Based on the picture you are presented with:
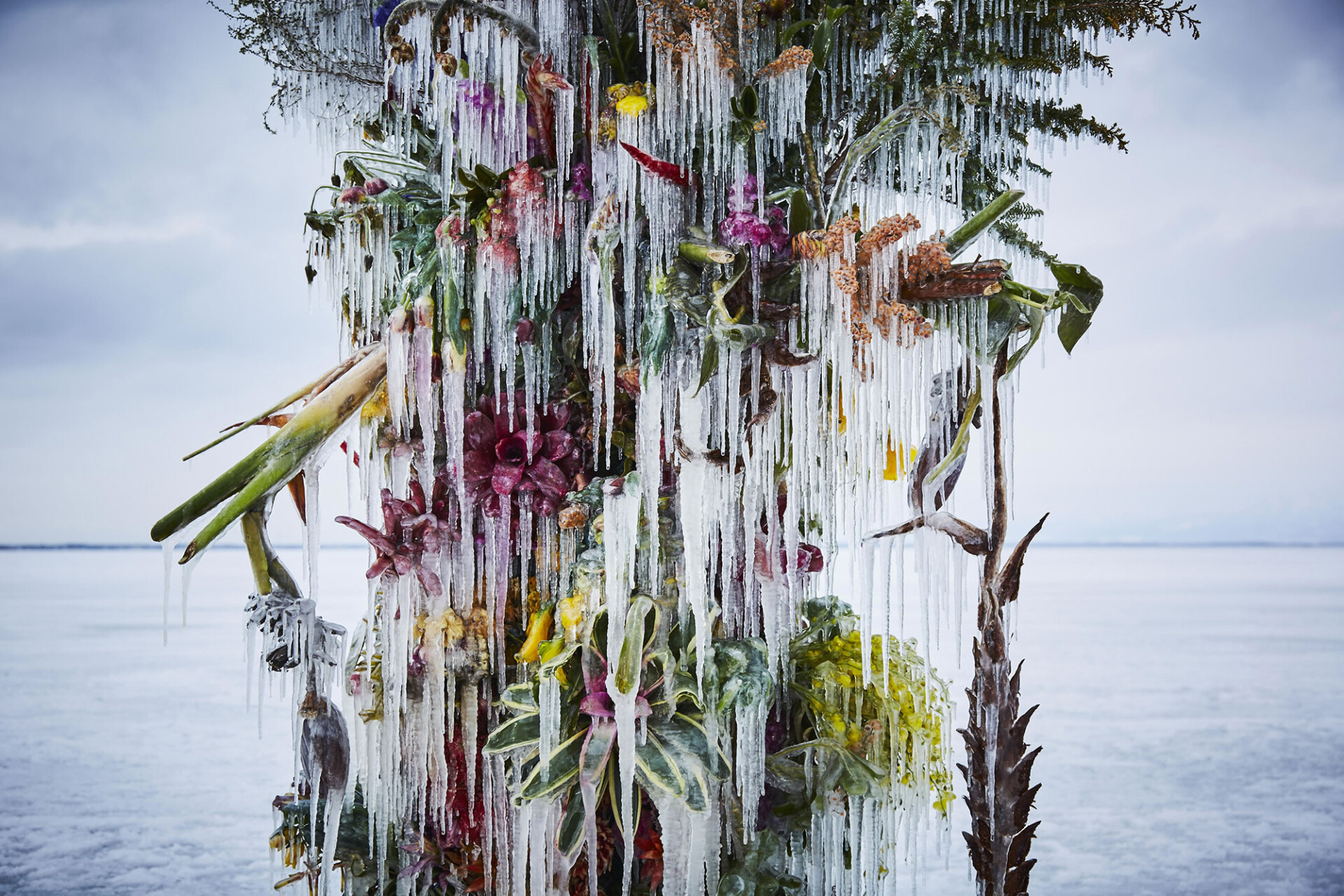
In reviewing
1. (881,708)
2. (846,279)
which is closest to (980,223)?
(846,279)

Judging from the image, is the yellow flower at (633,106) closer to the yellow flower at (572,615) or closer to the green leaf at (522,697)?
the yellow flower at (572,615)

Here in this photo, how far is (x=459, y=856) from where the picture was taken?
107cm

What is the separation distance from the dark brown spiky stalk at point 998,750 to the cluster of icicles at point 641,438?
5cm

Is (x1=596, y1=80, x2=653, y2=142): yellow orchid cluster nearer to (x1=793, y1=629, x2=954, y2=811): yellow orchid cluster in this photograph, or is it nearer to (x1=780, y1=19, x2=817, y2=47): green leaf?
(x1=780, y1=19, x2=817, y2=47): green leaf

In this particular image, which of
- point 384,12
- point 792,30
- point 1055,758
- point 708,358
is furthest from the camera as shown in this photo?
point 1055,758

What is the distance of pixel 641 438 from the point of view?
89 cm

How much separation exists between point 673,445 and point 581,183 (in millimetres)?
316

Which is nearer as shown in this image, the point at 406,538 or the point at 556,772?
the point at 556,772

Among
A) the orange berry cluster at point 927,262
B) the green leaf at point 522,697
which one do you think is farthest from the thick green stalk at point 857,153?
the green leaf at point 522,697

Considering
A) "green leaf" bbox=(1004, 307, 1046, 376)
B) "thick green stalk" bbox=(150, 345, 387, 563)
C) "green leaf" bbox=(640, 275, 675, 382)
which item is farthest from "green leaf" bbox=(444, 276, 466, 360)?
"green leaf" bbox=(1004, 307, 1046, 376)

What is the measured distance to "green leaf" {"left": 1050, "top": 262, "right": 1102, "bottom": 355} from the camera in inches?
37.3

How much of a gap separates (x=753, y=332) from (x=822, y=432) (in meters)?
0.18

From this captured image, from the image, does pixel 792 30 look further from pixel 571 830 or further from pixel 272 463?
pixel 571 830

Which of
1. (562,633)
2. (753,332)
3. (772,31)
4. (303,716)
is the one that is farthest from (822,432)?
(303,716)
